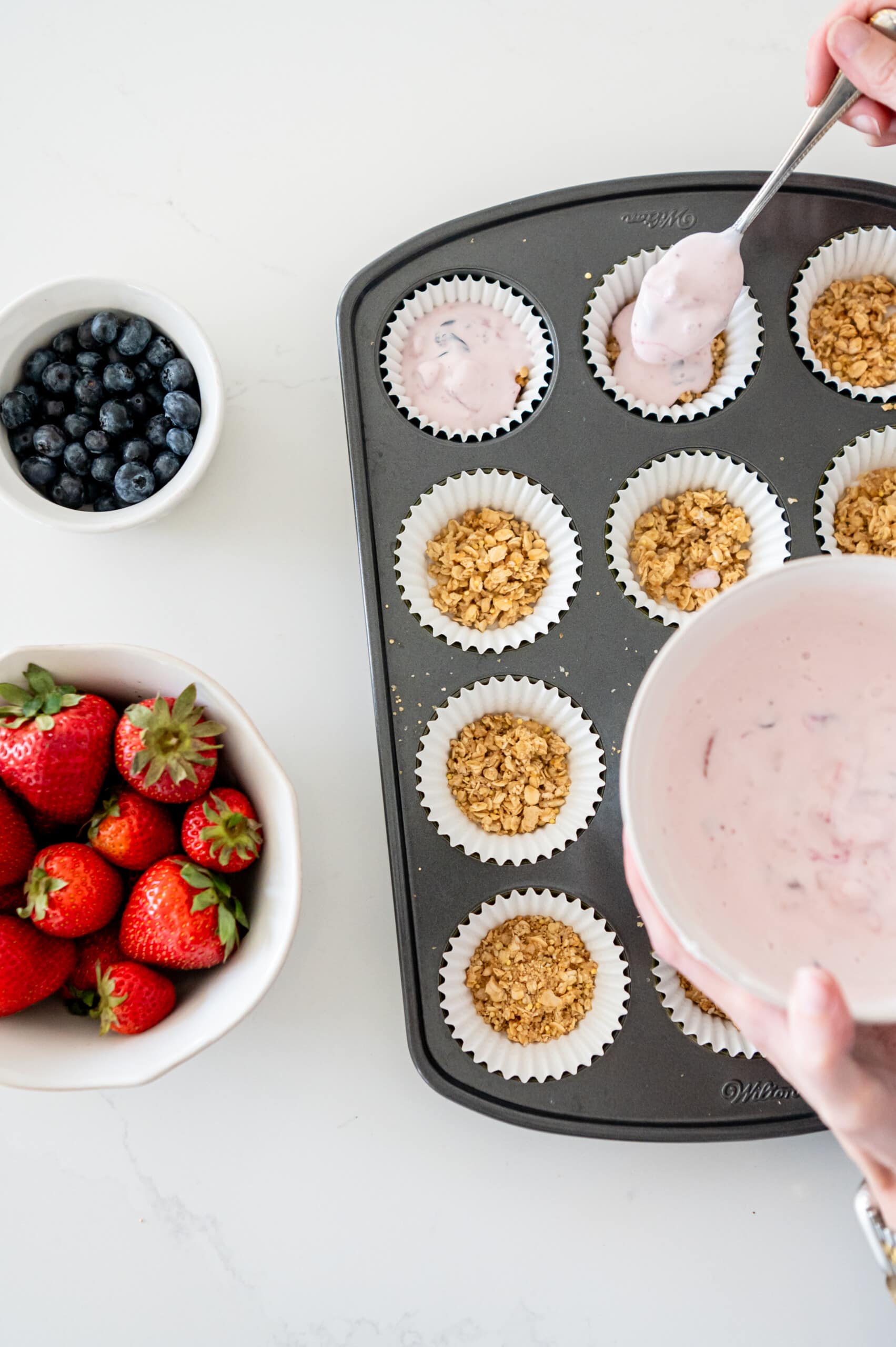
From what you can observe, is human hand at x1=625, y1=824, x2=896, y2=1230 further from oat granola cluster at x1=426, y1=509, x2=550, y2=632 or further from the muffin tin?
oat granola cluster at x1=426, y1=509, x2=550, y2=632

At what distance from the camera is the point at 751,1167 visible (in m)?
1.59

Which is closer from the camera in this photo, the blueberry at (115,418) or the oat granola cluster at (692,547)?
the blueberry at (115,418)

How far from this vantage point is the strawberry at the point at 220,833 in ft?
4.18

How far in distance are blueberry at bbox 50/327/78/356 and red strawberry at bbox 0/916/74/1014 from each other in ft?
2.63

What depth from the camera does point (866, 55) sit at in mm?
1339

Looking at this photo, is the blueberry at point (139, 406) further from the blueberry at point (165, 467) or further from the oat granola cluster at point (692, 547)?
the oat granola cluster at point (692, 547)

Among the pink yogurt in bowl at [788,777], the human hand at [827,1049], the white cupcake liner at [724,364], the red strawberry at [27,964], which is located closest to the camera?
the human hand at [827,1049]

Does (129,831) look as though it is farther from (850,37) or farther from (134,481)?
(850,37)

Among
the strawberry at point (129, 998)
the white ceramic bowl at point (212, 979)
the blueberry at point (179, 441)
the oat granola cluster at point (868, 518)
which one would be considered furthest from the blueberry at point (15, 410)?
the oat granola cluster at point (868, 518)

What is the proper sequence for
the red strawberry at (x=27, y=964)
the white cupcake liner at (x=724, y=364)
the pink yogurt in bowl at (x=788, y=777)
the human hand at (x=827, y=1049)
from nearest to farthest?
the human hand at (x=827, y=1049) → the pink yogurt in bowl at (x=788, y=777) → the red strawberry at (x=27, y=964) → the white cupcake liner at (x=724, y=364)

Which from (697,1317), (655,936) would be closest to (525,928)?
(655,936)

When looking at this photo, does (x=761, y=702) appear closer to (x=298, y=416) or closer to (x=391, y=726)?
(x=391, y=726)

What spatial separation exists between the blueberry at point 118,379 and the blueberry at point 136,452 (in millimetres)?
79

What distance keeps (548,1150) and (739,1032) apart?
0.36 m
